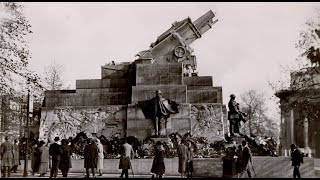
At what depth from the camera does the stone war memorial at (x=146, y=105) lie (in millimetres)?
24734

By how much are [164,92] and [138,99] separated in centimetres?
148

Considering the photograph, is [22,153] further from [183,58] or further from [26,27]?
[183,58]

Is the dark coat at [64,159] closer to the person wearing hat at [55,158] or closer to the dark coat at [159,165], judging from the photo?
the person wearing hat at [55,158]

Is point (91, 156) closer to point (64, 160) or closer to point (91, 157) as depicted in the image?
point (91, 157)

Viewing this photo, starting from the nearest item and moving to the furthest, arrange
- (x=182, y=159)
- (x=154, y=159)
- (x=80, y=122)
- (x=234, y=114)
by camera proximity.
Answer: (x=154, y=159) < (x=182, y=159) < (x=234, y=114) < (x=80, y=122)

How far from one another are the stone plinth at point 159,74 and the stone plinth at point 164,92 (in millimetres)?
463

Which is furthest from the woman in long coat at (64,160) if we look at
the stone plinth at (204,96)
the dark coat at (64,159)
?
the stone plinth at (204,96)

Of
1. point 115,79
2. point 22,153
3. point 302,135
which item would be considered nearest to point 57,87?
point 115,79

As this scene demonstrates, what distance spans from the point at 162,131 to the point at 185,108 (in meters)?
1.78

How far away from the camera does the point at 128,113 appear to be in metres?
25.3

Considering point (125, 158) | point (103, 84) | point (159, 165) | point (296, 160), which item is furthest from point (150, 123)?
point (296, 160)

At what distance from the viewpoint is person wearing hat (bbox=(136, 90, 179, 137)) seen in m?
24.5

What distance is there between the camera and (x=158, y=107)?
24578 mm

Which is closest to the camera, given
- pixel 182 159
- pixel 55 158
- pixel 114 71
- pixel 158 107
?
pixel 55 158
